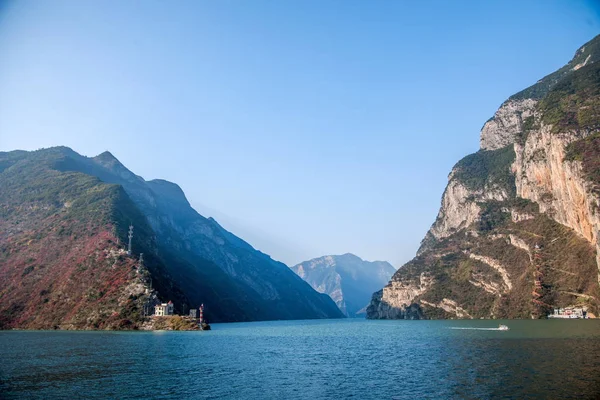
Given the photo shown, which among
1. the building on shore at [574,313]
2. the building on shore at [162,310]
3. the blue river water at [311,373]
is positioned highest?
the building on shore at [162,310]

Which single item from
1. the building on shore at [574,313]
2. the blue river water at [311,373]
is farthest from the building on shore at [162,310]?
the building on shore at [574,313]

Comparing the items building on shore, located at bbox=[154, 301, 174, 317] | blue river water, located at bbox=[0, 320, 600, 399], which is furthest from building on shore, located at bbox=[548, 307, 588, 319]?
building on shore, located at bbox=[154, 301, 174, 317]

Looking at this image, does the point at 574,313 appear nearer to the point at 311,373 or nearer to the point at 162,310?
the point at 162,310

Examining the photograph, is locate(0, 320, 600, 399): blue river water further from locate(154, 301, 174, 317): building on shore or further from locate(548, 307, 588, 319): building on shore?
locate(548, 307, 588, 319): building on shore

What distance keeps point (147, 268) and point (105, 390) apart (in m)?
159

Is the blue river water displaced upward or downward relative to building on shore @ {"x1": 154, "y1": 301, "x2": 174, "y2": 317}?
downward

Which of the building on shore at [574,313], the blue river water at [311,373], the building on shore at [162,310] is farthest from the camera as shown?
the building on shore at [574,313]

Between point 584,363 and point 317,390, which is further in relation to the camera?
point 584,363

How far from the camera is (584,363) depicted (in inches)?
2167

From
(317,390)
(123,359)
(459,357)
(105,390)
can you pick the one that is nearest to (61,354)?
(123,359)

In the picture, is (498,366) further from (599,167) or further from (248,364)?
(599,167)

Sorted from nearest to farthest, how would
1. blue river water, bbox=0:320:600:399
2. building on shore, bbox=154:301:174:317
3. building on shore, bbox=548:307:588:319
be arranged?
blue river water, bbox=0:320:600:399, building on shore, bbox=154:301:174:317, building on shore, bbox=548:307:588:319

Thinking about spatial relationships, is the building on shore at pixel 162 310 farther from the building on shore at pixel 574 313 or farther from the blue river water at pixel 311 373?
the building on shore at pixel 574 313

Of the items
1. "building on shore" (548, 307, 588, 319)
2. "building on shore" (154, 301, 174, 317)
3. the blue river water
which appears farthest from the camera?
"building on shore" (548, 307, 588, 319)
